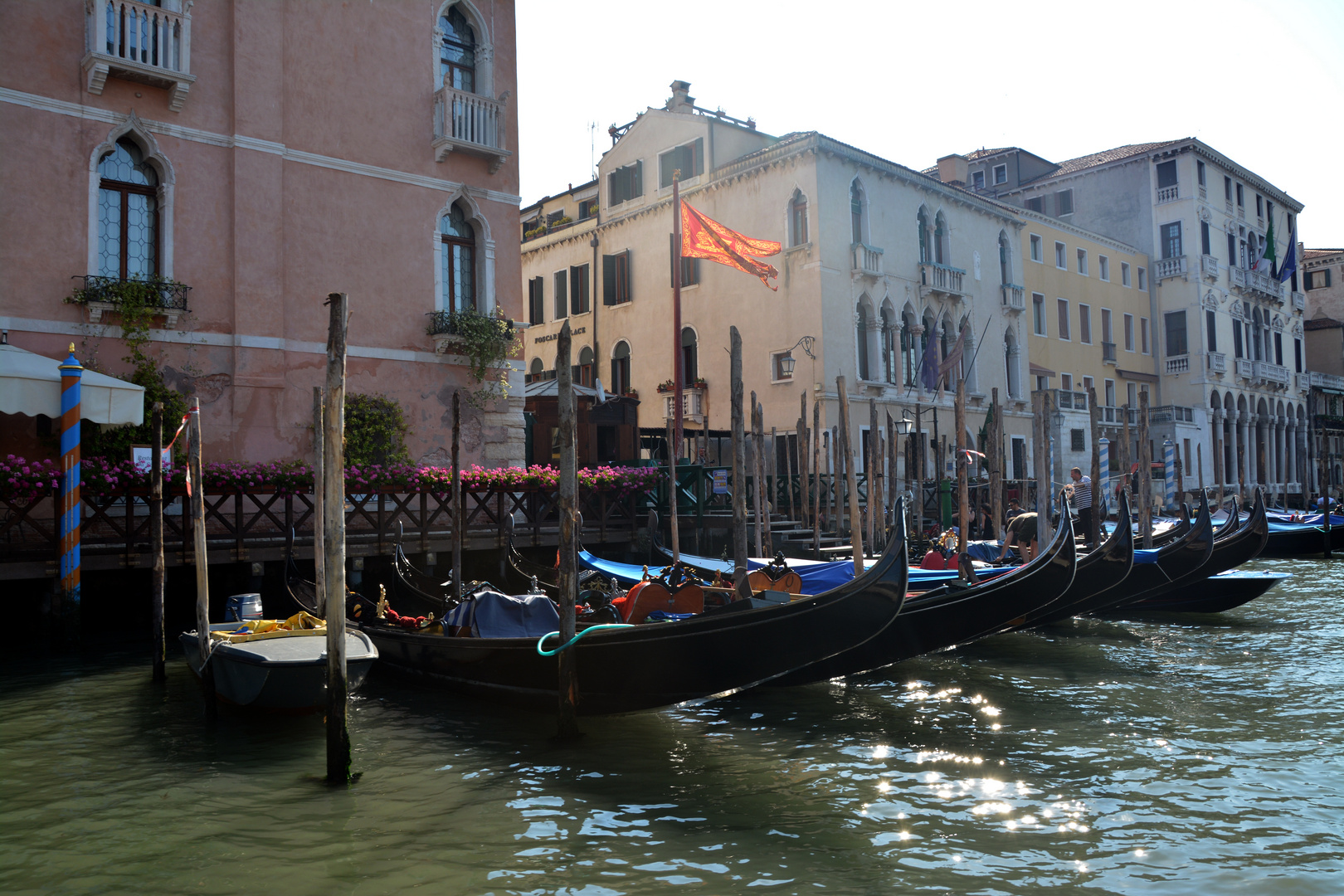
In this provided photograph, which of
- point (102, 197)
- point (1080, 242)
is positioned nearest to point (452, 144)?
point (102, 197)

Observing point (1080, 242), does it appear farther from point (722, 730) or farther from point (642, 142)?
point (722, 730)

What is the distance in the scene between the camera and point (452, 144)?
12477mm

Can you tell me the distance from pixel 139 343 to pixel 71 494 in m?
2.50

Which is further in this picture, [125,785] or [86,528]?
[86,528]

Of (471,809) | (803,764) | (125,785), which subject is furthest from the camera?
(803,764)

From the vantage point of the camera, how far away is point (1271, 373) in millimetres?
31016

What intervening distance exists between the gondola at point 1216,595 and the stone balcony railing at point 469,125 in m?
9.60

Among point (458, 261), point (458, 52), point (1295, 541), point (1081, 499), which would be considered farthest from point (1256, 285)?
point (458, 261)

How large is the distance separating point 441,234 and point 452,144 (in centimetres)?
114

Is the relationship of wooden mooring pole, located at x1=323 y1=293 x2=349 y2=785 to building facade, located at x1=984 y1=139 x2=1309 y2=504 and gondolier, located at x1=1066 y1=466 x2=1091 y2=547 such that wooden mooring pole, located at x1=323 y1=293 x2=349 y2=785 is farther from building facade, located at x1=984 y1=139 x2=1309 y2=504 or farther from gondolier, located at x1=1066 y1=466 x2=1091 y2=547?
building facade, located at x1=984 y1=139 x2=1309 y2=504

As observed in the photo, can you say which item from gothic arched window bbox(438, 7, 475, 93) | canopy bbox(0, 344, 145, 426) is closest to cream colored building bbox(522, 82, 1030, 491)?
gothic arched window bbox(438, 7, 475, 93)

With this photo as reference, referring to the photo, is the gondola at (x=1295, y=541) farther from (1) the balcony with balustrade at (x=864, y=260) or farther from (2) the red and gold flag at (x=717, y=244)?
(2) the red and gold flag at (x=717, y=244)

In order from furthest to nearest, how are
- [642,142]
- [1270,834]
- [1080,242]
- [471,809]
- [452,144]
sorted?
[1080,242], [642,142], [452,144], [471,809], [1270,834]

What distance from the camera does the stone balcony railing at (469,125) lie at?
41.0 ft
